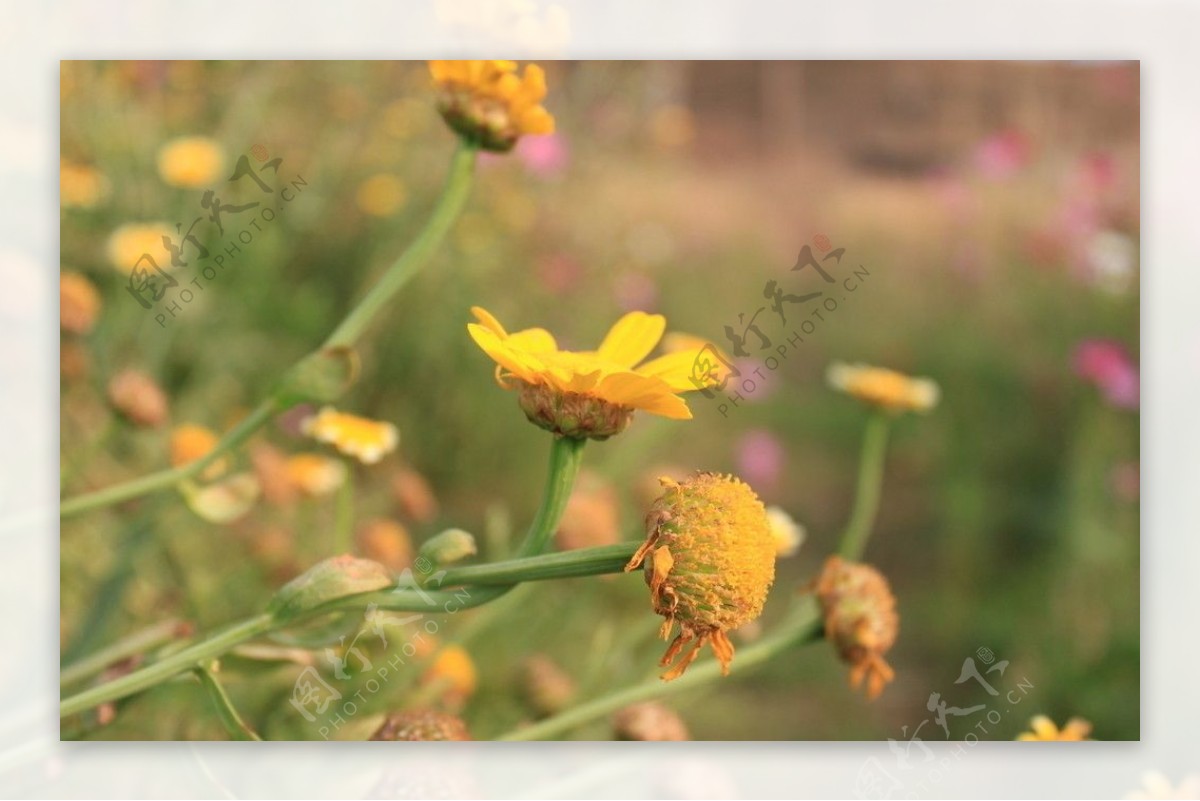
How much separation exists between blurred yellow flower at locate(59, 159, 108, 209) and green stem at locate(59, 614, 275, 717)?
0.65 m

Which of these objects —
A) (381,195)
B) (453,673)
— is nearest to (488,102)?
(453,673)

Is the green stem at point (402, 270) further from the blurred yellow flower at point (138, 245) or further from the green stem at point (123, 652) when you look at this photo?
the blurred yellow flower at point (138, 245)

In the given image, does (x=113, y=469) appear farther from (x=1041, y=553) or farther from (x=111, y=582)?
(x=1041, y=553)

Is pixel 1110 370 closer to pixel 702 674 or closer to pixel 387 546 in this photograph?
pixel 702 674

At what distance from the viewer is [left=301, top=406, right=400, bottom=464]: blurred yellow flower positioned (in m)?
1.04

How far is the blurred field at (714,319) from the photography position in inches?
50.3

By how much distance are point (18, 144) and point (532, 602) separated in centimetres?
71

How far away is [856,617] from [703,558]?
0.31 metres

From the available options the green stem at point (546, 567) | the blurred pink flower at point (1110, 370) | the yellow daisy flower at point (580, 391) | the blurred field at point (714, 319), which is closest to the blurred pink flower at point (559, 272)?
the blurred field at point (714, 319)

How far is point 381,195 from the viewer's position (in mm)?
1525

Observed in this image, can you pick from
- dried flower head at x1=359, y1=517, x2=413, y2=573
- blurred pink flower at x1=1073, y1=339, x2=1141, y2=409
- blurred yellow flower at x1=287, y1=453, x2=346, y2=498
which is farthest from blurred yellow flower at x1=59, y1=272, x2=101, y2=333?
blurred pink flower at x1=1073, y1=339, x2=1141, y2=409

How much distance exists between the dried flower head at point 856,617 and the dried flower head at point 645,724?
0.77ft

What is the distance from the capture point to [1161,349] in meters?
1.24

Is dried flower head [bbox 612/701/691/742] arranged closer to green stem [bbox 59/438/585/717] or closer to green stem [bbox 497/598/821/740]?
green stem [bbox 497/598/821/740]
